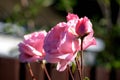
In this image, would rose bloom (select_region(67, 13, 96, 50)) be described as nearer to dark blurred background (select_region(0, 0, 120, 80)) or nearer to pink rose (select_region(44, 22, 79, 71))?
pink rose (select_region(44, 22, 79, 71))

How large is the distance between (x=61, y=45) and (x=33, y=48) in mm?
91

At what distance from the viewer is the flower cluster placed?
2.58 ft

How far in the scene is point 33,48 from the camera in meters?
0.86

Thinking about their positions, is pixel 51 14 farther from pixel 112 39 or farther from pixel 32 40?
pixel 32 40

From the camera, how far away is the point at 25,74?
204 cm

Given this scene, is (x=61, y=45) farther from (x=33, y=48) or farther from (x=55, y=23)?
(x=55, y=23)

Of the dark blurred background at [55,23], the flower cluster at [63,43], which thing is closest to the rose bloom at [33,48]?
the flower cluster at [63,43]

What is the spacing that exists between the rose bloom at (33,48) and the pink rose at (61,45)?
6 cm

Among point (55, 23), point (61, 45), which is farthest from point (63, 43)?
point (55, 23)

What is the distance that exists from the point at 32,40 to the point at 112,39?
121 inches

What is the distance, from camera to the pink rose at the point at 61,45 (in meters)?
0.79

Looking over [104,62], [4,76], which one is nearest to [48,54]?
[4,76]

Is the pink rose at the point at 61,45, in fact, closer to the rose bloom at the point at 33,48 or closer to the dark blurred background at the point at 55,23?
the rose bloom at the point at 33,48

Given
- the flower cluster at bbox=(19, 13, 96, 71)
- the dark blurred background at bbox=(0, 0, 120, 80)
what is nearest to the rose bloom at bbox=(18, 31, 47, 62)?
the flower cluster at bbox=(19, 13, 96, 71)
